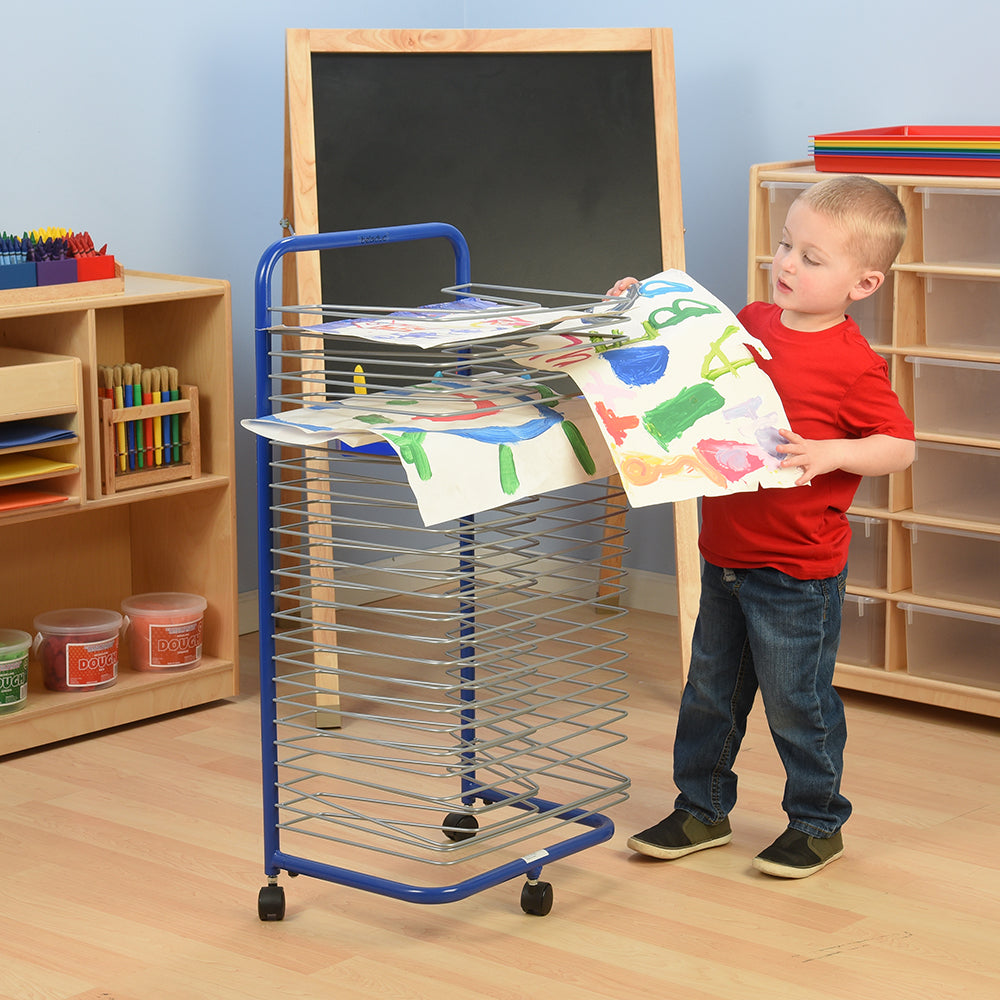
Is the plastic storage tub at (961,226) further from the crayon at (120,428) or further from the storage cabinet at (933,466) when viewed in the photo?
the crayon at (120,428)

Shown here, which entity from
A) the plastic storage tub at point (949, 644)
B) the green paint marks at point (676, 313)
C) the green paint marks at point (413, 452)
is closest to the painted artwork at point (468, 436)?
the green paint marks at point (413, 452)

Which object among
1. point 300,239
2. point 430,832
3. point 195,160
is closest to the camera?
A: point 300,239

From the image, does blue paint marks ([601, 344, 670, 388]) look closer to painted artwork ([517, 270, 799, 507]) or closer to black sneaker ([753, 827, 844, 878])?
painted artwork ([517, 270, 799, 507])

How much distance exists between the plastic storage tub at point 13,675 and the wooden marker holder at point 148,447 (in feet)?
0.93

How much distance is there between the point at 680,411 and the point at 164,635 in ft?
3.95

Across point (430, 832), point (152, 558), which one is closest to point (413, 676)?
point (152, 558)

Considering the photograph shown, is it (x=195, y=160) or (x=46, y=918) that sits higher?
(x=195, y=160)

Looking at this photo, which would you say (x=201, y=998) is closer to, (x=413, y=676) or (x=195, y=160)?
(x=413, y=676)

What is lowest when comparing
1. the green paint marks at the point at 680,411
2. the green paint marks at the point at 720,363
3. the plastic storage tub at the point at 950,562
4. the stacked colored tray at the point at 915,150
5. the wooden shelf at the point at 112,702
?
the wooden shelf at the point at 112,702

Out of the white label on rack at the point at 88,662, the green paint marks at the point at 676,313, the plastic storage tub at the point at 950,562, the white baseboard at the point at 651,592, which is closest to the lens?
the green paint marks at the point at 676,313

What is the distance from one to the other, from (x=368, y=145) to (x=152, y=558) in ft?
2.74

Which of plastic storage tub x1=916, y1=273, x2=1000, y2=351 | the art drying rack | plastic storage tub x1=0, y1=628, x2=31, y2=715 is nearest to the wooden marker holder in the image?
the art drying rack

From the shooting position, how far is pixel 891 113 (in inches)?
111

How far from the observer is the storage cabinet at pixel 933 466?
2479 mm
